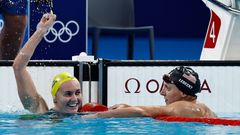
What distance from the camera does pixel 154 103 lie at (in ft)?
22.8

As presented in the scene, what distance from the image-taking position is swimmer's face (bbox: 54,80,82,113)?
5.97m

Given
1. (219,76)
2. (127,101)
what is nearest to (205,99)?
(219,76)

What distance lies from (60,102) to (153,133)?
3.51ft

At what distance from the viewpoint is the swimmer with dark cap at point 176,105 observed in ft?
18.7

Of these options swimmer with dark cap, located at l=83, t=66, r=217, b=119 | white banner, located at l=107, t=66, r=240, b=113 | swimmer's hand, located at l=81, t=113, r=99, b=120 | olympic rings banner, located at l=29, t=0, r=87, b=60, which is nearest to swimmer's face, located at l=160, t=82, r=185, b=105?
swimmer with dark cap, located at l=83, t=66, r=217, b=119

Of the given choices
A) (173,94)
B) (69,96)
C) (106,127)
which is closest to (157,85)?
(173,94)

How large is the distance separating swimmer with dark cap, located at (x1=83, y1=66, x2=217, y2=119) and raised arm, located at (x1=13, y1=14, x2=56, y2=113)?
1.53 ft

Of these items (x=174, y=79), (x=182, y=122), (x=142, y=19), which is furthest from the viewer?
(x=142, y=19)

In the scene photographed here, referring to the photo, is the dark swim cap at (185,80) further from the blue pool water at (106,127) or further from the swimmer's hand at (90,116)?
the swimmer's hand at (90,116)

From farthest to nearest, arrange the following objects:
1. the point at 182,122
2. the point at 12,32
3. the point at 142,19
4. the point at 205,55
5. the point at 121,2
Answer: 1. the point at 142,19
2. the point at 121,2
3. the point at 205,55
4. the point at 12,32
5. the point at 182,122

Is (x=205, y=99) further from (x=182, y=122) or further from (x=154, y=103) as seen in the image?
(x=182, y=122)

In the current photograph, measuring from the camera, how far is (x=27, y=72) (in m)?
6.05

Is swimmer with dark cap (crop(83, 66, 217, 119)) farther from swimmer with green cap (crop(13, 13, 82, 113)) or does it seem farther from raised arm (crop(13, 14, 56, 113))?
raised arm (crop(13, 14, 56, 113))

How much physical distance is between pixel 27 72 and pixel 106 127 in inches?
35.2
